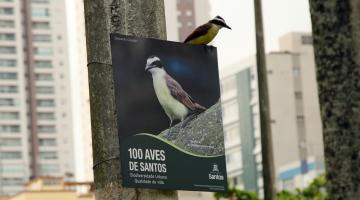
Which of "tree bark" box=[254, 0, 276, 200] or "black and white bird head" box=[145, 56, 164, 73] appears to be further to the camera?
"tree bark" box=[254, 0, 276, 200]

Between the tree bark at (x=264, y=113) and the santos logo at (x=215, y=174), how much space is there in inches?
638

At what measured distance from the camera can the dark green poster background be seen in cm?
761

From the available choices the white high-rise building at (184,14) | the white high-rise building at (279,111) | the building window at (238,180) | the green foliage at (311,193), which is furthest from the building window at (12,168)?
the green foliage at (311,193)

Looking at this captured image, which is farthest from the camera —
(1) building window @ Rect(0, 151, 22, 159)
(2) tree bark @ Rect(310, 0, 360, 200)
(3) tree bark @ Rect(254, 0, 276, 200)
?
(1) building window @ Rect(0, 151, 22, 159)

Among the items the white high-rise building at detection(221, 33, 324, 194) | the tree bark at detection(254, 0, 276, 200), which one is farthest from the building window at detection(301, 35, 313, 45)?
the tree bark at detection(254, 0, 276, 200)

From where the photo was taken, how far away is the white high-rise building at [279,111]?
502 feet

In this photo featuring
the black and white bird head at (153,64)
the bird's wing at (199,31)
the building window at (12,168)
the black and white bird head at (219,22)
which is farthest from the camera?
the building window at (12,168)

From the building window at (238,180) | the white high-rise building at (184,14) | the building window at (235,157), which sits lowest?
the building window at (238,180)

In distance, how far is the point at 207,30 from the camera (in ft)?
30.9

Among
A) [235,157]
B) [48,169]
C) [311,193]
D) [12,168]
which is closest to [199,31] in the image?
[311,193]

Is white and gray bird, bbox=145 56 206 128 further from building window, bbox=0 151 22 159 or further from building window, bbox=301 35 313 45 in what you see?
building window, bbox=0 151 22 159

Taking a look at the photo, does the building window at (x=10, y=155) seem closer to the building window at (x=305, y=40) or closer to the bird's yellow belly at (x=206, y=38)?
the building window at (x=305, y=40)

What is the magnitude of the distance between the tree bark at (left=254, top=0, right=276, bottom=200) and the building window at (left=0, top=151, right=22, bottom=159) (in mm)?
172751

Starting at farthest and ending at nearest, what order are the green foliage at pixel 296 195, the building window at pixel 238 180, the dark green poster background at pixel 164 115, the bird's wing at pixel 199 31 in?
the building window at pixel 238 180 → the green foliage at pixel 296 195 → the bird's wing at pixel 199 31 → the dark green poster background at pixel 164 115
